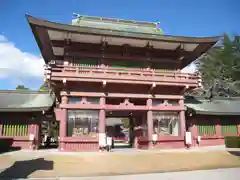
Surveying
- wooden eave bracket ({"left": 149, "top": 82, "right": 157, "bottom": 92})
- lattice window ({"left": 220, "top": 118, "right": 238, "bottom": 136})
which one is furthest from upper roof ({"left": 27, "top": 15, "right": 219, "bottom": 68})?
lattice window ({"left": 220, "top": 118, "right": 238, "bottom": 136})

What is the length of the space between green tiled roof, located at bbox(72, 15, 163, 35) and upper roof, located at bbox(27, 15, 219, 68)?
420 centimetres

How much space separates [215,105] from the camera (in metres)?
23.7

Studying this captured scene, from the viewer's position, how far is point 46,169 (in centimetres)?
1066

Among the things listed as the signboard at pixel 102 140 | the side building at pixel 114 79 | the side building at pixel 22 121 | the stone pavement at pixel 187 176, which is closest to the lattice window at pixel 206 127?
the side building at pixel 114 79

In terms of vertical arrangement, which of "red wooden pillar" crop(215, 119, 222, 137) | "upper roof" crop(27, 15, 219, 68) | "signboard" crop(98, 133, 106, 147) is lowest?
"signboard" crop(98, 133, 106, 147)

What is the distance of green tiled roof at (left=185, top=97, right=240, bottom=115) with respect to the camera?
71.0ft

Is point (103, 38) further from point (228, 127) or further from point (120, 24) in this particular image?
point (228, 127)

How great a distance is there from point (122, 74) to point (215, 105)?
1169 centimetres

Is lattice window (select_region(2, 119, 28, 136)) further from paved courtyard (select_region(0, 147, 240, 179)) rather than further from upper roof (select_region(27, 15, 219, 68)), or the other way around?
upper roof (select_region(27, 15, 219, 68))

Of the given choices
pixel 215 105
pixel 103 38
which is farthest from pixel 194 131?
pixel 103 38

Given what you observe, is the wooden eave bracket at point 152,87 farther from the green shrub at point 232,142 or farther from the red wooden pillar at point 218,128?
the red wooden pillar at point 218,128

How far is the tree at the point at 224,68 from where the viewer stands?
3827 cm

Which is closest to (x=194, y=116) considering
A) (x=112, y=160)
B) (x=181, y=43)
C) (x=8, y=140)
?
(x=181, y=43)

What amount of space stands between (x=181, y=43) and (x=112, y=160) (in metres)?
11.9
